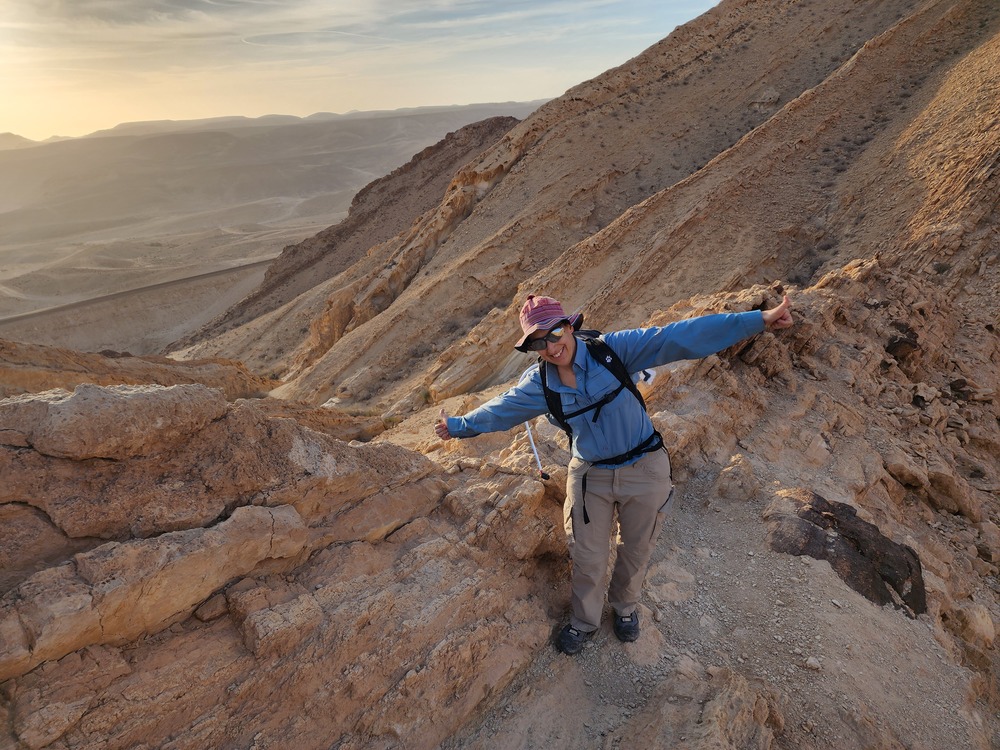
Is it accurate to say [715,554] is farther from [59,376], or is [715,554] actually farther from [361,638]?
[59,376]

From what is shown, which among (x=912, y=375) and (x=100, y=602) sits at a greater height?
(x=100, y=602)

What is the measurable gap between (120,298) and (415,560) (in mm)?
34541

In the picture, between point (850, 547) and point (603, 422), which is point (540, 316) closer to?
point (603, 422)

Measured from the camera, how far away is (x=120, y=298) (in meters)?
31.3

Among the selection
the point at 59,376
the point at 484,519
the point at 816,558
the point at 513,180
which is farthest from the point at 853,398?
the point at 513,180

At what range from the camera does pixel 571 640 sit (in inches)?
133

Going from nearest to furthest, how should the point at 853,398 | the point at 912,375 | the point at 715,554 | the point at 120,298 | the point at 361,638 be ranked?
the point at 361,638, the point at 715,554, the point at 853,398, the point at 912,375, the point at 120,298

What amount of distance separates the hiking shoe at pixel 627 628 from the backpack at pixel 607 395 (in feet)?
3.28

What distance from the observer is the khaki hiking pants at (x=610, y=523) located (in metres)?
3.24

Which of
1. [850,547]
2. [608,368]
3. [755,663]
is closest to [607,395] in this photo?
[608,368]

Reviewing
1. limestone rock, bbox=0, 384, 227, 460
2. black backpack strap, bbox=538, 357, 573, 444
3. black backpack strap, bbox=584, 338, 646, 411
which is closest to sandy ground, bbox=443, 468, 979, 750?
black backpack strap, bbox=538, 357, 573, 444

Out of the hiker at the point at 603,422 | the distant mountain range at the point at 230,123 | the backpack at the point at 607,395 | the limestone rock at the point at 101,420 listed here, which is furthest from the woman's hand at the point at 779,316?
the distant mountain range at the point at 230,123

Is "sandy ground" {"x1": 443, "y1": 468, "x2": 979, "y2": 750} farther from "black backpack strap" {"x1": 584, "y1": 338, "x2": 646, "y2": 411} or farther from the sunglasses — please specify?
the sunglasses

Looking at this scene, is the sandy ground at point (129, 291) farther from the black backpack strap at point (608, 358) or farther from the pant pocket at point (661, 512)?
the pant pocket at point (661, 512)
